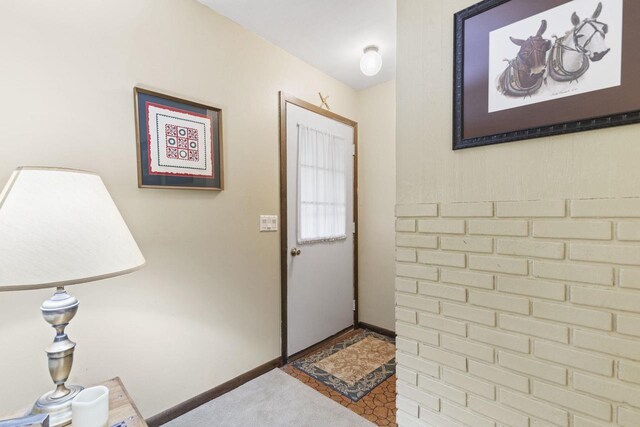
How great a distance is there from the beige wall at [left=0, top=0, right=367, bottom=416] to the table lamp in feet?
1.57

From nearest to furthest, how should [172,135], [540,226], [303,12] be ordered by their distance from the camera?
[540,226]
[172,135]
[303,12]

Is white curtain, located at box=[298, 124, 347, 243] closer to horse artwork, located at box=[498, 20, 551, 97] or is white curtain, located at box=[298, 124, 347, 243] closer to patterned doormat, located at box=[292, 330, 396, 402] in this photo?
patterned doormat, located at box=[292, 330, 396, 402]

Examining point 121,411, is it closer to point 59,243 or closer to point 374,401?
point 59,243

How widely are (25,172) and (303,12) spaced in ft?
5.77

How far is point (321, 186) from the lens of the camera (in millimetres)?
2646

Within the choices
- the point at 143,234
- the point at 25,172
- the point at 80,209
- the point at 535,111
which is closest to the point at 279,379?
the point at 143,234

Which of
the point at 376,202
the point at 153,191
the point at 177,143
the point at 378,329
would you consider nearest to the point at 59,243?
the point at 153,191

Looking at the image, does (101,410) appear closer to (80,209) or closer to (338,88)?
(80,209)

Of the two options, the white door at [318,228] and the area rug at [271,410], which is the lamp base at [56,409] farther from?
the white door at [318,228]

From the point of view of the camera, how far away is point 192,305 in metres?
1.75

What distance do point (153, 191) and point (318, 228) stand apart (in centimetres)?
140

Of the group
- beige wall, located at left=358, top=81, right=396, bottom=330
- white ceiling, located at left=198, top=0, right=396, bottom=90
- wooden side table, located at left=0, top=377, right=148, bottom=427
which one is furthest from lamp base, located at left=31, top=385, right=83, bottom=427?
beige wall, located at left=358, top=81, right=396, bottom=330

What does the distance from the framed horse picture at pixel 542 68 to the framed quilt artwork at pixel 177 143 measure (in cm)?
144

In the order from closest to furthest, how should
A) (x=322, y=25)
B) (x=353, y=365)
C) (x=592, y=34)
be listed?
(x=592, y=34) → (x=322, y=25) → (x=353, y=365)
